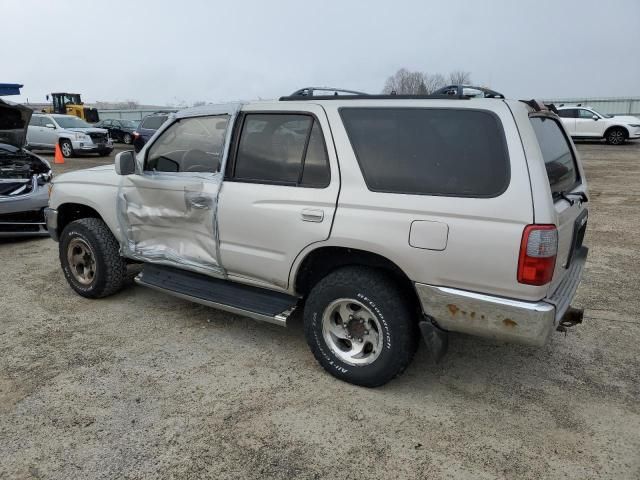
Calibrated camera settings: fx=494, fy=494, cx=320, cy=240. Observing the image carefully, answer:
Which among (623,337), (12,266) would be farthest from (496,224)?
(12,266)

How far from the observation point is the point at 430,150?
9.18 ft

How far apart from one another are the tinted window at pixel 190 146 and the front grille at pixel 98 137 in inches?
618

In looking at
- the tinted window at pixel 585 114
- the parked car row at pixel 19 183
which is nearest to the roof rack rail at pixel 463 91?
the parked car row at pixel 19 183

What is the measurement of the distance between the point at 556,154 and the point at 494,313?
1232mm

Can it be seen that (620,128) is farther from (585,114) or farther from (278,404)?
(278,404)

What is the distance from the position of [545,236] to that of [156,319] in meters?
3.16

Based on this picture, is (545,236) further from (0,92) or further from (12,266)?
(0,92)

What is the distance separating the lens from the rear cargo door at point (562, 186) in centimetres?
275

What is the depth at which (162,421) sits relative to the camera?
2.86 metres

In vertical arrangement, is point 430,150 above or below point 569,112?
below

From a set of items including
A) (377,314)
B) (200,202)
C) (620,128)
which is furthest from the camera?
(620,128)

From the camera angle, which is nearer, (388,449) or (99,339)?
(388,449)

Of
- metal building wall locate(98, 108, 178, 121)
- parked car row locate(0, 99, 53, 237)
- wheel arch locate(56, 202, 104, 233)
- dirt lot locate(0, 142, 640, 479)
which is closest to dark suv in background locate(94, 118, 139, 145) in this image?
metal building wall locate(98, 108, 178, 121)

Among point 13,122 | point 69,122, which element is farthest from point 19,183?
point 69,122
